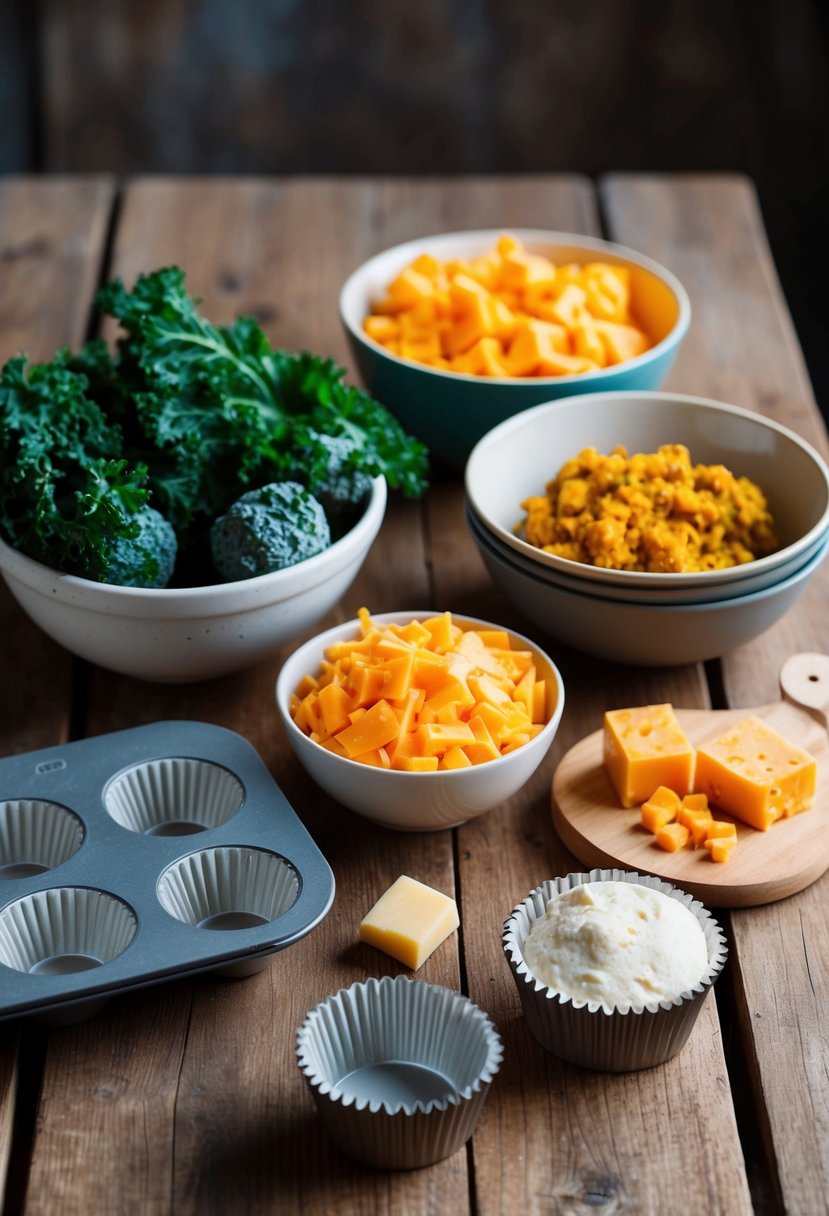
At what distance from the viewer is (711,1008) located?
4.04 ft

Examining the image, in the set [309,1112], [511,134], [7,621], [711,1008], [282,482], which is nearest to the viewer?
[309,1112]

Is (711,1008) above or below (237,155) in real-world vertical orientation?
above

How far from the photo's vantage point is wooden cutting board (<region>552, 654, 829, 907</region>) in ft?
4.33

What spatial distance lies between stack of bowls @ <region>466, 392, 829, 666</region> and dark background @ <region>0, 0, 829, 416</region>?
95.6 inches

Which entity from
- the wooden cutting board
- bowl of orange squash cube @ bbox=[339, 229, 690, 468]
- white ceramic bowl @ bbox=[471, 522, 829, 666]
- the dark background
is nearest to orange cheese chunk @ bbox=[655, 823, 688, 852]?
the wooden cutting board

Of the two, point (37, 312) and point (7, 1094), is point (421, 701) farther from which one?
point (37, 312)

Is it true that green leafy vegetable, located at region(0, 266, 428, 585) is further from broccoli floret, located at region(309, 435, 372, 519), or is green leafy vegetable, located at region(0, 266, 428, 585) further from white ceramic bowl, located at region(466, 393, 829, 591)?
white ceramic bowl, located at region(466, 393, 829, 591)

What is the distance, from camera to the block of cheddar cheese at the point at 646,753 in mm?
1390

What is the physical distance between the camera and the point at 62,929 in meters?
1.25

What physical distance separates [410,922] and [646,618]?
1.56 ft

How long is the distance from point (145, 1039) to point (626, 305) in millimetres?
1398

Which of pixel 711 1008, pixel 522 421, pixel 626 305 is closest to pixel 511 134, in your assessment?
pixel 626 305

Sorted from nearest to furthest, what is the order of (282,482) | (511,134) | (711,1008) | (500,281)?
(711,1008)
(282,482)
(500,281)
(511,134)

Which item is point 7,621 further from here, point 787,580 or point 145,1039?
point 787,580
